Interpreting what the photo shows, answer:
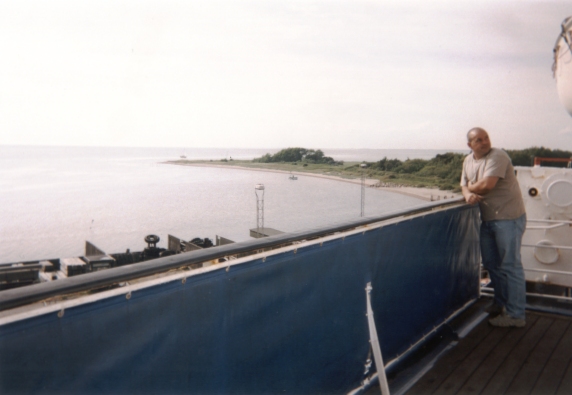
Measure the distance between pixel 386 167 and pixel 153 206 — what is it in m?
50.4

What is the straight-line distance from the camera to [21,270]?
989 inches

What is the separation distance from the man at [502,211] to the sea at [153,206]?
41535 mm

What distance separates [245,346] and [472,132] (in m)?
2.63

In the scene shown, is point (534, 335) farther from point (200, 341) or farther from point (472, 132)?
point (200, 341)

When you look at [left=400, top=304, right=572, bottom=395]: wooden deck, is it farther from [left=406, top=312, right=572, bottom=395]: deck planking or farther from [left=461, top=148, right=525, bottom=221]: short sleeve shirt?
[left=461, top=148, right=525, bottom=221]: short sleeve shirt

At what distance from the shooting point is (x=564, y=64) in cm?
595

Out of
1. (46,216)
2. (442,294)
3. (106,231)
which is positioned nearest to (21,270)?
(442,294)

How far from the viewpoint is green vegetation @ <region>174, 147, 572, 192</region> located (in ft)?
219

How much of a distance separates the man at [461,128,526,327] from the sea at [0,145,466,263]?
136 ft

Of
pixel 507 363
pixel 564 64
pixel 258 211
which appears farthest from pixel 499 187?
pixel 258 211

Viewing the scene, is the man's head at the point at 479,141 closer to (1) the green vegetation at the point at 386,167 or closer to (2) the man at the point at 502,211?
(2) the man at the point at 502,211

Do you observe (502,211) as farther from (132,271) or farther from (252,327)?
(132,271)

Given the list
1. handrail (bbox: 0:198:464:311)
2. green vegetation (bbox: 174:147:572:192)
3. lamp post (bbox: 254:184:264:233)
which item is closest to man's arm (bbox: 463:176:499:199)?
handrail (bbox: 0:198:464:311)

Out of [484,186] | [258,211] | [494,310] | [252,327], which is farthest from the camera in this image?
[258,211]
